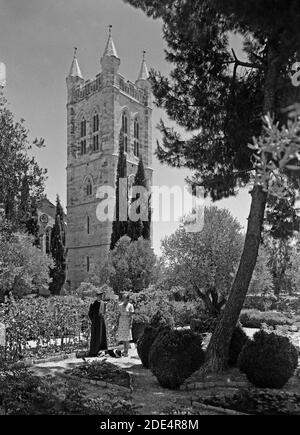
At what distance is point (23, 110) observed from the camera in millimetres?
15883

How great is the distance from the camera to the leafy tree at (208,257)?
64.1 ft

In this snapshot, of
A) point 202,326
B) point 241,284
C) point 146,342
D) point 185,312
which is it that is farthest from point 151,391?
point 185,312

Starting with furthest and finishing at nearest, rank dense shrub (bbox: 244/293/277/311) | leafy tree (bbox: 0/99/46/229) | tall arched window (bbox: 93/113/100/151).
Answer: tall arched window (bbox: 93/113/100/151), dense shrub (bbox: 244/293/277/311), leafy tree (bbox: 0/99/46/229)

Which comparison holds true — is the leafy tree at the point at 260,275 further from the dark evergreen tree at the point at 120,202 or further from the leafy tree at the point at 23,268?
the dark evergreen tree at the point at 120,202

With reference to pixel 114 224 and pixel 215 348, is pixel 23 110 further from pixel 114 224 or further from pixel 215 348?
pixel 114 224

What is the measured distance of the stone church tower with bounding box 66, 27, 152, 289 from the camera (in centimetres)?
3981

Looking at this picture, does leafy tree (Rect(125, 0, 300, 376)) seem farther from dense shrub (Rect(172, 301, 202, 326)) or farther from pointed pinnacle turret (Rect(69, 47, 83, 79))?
pointed pinnacle turret (Rect(69, 47, 83, 79))

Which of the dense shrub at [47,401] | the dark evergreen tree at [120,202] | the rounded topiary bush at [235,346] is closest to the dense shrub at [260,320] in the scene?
the rounded topiary bush at [235,346]

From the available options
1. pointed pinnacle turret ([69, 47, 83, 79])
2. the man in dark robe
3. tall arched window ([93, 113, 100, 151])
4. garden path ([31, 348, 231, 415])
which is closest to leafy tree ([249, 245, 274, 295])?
the man in dark robe

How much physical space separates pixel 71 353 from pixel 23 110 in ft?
29.7

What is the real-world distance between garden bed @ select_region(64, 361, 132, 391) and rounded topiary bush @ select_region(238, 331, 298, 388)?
220 cm

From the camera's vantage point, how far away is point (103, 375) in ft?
27.2

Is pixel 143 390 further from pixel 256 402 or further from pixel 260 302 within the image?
pixel 260 302

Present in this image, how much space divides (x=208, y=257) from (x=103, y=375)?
39.4 feet
